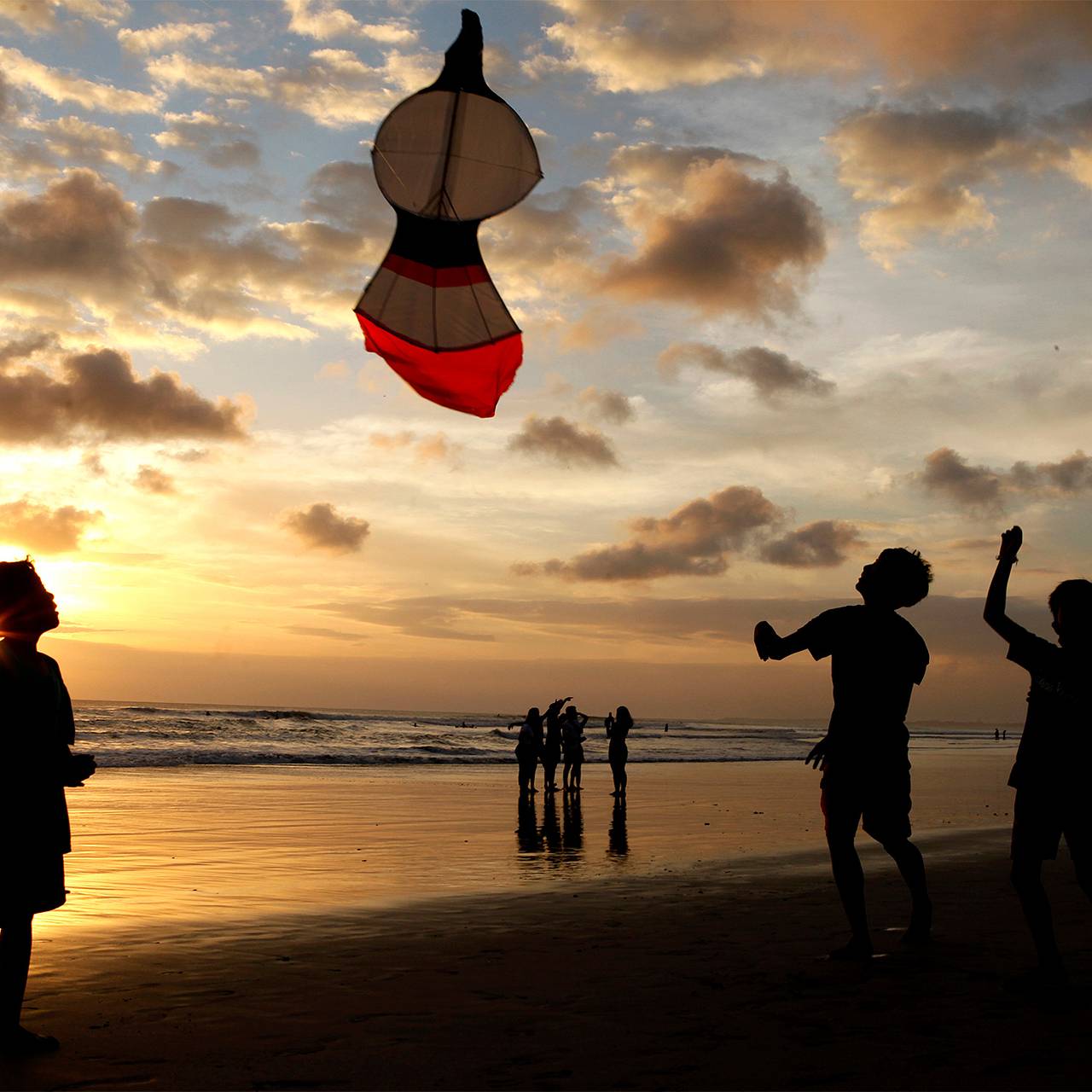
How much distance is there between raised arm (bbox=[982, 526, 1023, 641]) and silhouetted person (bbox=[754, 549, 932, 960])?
71 centimetres

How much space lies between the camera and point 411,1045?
4.57 metres

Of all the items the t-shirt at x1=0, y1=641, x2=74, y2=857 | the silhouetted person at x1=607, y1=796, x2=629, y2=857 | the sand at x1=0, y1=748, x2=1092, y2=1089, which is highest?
the t-shirt at x1=0, y1=641, x2=74, y2=857

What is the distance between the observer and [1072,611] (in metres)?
5.14

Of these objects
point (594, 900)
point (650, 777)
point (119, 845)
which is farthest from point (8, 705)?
point (650, 777)

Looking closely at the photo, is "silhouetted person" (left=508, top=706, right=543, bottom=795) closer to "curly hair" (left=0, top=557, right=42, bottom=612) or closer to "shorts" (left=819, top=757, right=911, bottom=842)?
"shorts" (left=819, top=757, right=911, bottom=842)

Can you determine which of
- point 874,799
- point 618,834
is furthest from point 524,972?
point 618,834

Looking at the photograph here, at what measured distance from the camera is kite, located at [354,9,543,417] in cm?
477

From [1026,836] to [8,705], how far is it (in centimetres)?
458

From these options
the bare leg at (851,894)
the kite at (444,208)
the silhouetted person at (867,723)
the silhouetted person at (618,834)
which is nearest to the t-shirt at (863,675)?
the silhouetted person at (867,723)

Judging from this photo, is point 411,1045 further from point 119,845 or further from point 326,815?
point 326,815

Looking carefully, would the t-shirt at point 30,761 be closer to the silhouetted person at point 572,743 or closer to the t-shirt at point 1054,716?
the t-shirt at point 1054,716

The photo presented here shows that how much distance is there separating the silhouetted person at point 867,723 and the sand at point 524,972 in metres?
0.53

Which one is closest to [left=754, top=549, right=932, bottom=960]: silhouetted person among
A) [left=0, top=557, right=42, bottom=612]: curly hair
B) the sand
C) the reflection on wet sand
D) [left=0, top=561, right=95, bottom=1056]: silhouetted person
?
the sand

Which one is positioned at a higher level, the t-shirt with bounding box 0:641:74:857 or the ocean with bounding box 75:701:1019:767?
the t-shirt with bounding box 0:641:74:857
